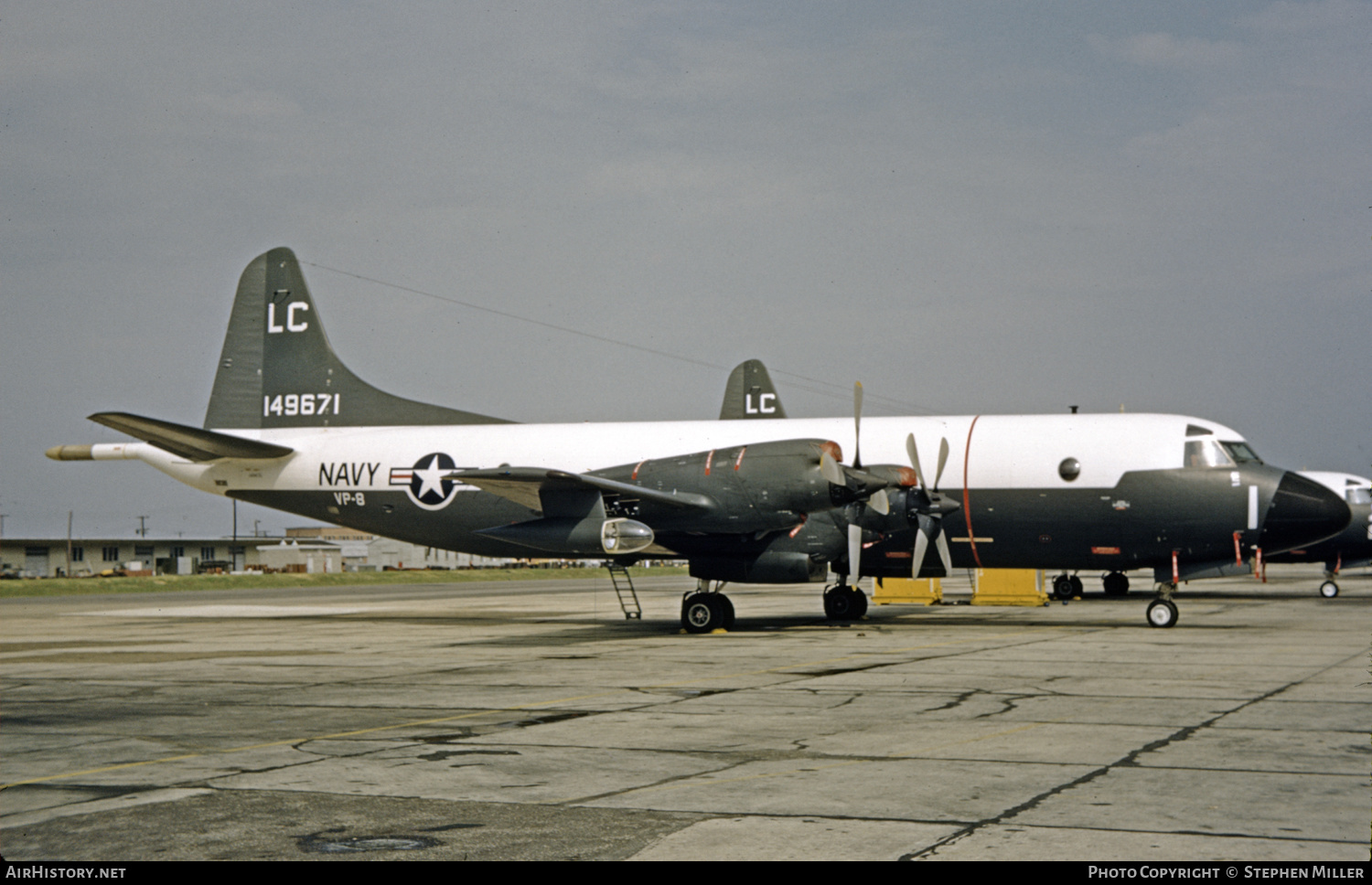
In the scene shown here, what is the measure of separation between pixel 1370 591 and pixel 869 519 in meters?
27.7

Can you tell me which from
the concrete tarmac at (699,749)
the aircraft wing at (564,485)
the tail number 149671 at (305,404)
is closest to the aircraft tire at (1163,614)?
the concrete tarmac at (699,749)

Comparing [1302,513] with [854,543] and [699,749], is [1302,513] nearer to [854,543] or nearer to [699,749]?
[854,543]

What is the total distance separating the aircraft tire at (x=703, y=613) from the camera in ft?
78.8

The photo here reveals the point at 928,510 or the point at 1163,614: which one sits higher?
the point at 928,510

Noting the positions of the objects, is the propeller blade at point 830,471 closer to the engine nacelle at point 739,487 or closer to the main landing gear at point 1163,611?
the engine nacelle at point 739,487

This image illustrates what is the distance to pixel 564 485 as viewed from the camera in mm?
22031

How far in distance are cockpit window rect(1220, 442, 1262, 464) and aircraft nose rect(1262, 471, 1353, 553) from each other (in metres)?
0.67

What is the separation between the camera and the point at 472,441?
2805 cm

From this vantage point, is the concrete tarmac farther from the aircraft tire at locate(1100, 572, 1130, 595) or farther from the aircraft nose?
the aircraft tire at locate(1100, 572, 1130, 595)

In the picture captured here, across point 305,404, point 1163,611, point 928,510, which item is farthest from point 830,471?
point 305,404

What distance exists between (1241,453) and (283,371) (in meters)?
22.8

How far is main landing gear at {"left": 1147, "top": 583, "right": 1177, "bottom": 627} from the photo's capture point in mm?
23562

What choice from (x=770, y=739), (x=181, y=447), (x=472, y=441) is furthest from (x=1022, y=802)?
(x=181, y=447)

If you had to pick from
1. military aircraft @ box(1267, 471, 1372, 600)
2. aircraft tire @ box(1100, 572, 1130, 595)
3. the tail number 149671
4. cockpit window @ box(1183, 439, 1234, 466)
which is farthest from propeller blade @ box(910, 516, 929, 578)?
military aircraft @ box(1267, 471, 1372, 600)
